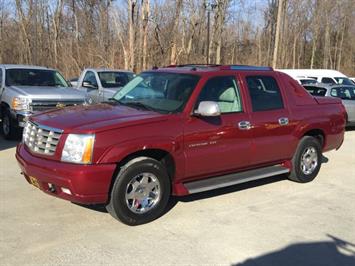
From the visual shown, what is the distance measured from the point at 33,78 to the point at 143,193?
25.2ft

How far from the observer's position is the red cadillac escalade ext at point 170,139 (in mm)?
5309

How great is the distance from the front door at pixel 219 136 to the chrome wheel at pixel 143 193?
0.52 m

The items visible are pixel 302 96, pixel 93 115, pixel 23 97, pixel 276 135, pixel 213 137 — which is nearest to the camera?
pixel 93 115

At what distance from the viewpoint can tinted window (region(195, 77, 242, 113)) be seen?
643 cm

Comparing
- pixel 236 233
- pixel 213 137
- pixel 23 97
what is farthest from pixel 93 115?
pixel 23 97

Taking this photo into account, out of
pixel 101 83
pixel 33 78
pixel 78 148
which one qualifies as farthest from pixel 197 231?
pixel 101 83

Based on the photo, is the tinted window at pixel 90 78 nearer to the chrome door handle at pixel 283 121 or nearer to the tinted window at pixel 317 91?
the tinted window at pixel 317 91

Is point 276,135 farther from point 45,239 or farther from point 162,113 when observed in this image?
point 45,239

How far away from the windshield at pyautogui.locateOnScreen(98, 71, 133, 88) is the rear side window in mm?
7269

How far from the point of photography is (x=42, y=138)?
566 cm

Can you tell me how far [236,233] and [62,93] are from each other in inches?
280

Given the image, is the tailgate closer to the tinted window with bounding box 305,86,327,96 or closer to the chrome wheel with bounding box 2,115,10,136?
the chrome wheel with bounding box 2,115,10,136

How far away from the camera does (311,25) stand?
53.2 meters

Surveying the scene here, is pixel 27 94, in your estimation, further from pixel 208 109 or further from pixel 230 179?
pixel 208 109
